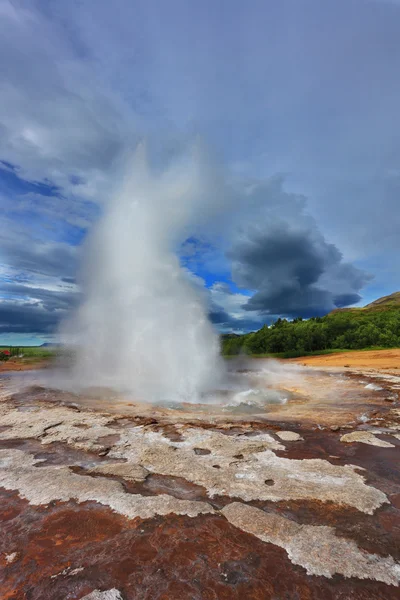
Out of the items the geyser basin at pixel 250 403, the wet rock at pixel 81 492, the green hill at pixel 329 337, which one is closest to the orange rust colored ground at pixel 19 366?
the geyser basin at pixel 250 403

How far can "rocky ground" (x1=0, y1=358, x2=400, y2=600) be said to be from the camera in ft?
7.95

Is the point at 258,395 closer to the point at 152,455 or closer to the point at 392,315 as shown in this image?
the point at 152,455

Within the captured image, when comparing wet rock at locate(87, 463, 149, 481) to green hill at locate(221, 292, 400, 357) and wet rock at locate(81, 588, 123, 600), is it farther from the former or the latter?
green hill at locate(221, 292, 400, 357)

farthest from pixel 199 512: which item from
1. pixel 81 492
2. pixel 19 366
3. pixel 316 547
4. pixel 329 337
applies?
pixel 329 337

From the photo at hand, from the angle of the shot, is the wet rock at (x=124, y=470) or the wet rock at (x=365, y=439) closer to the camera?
the wet rock at (x=124, y=470)

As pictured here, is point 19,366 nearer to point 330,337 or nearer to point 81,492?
point 81,492

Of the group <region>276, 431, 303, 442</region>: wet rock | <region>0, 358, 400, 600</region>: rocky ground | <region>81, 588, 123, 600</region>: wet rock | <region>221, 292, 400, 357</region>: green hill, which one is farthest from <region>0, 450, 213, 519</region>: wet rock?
<region>221, 292, 400, 357</region>: green hill

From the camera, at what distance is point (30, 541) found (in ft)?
9.57

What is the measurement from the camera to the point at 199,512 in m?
3.37

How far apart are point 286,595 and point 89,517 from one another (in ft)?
7.03

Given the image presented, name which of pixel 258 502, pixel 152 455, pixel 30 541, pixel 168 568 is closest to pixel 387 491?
pixel 258 502

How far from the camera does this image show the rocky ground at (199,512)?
2424mm

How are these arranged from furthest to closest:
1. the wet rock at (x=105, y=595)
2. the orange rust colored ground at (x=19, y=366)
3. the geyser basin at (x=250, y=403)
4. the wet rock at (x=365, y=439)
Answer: the orange rust colored ground at (x=19, y=366), the geyser basin at (x=250, y=403), the wet rock at (x=365, y=439), the wet rock at (x=105, y=595)

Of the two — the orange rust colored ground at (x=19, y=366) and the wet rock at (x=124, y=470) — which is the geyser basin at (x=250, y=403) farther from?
the orange rust colored ground at (x=19, y=366)
